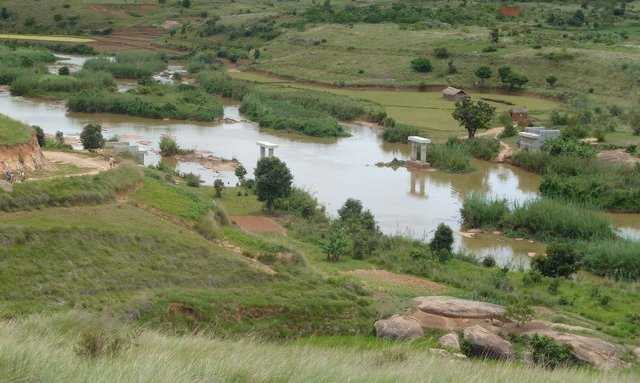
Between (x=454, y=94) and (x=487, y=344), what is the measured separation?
3377cm

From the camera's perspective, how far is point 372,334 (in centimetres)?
1547

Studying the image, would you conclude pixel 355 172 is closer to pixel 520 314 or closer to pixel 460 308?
pixel 460 308

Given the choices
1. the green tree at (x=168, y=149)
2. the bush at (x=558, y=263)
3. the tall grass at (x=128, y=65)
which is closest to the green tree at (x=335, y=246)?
the bush at (x=558, y=263)

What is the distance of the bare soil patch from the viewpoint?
23558mm

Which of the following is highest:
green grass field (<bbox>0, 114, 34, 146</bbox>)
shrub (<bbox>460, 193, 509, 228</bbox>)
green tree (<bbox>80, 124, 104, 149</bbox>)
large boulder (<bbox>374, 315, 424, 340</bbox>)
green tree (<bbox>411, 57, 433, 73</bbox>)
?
green grass field (<bbox>0, 114, 34, 146</bbox>)

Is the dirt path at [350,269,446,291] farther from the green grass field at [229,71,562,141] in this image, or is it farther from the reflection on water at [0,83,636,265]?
the green grass field at [229,71,562,141]

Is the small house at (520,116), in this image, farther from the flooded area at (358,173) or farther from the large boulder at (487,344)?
the large boulder at (487,344)

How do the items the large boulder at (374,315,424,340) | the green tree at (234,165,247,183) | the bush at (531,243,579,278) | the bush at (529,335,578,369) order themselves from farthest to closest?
the green tree at (234,165,247,183) → the bush at (531,243,579,278) → the large boulder at (374,315,424,340) → the bush at (529,335,578,369)

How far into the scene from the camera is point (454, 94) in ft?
155

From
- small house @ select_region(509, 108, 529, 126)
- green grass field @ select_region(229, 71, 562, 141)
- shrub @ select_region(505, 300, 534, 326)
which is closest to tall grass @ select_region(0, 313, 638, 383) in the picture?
shrub @ select_region(505, 300, 534, 326)

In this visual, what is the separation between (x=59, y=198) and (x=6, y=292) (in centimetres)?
338

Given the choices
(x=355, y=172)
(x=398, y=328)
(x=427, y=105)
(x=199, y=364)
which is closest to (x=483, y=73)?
(x=427, y=105)

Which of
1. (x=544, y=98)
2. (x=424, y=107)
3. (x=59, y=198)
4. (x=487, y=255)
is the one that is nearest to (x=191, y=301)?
(x=59, y=198)

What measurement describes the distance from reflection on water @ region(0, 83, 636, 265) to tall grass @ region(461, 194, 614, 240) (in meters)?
0.64
